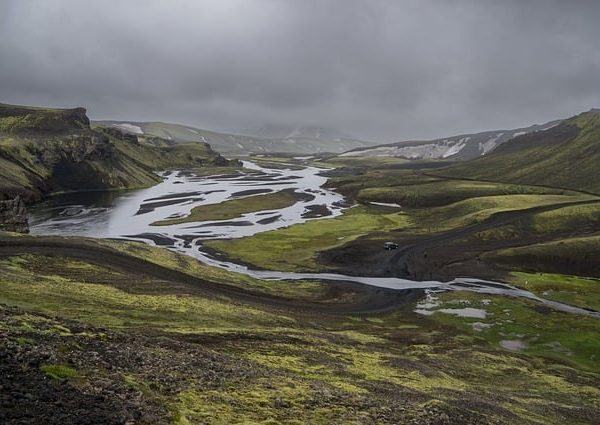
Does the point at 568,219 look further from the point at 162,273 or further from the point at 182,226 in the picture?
the point at 162,273

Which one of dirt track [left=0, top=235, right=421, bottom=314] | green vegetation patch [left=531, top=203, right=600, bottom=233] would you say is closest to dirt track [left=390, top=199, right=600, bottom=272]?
green vegetation patch [left=531, top=203, right=600, bottom=233]

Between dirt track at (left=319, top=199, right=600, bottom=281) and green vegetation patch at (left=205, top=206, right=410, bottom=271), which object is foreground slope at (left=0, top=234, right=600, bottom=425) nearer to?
dirt track at (left=319, top=199, right=600, bottom=281)

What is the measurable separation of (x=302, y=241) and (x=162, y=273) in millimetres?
62117

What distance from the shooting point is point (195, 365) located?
27703mm

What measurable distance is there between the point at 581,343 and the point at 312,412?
5666cm

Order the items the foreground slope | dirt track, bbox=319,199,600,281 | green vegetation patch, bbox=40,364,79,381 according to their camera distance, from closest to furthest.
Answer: green vegetation patch, bbox=40,364,79,381, the foreground slope, dirt track, bbox=319,199,600,281

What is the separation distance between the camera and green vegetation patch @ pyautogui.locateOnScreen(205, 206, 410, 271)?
107494 mm

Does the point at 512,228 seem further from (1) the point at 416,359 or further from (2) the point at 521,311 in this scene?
(1) the point at 416,359

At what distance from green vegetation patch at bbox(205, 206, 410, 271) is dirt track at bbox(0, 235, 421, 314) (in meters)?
27.0

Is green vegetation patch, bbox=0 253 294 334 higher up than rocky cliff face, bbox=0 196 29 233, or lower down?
lower down

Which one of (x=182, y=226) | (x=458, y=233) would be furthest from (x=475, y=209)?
(x=182, y=226)

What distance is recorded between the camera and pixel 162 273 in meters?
69.9

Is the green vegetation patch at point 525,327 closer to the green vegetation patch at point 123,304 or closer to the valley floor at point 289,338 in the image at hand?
the valley floor at point 289,338

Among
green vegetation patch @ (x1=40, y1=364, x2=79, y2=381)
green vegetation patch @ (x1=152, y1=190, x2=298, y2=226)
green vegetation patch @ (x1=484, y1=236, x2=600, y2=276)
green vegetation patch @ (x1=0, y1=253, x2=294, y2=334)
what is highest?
green vegetation patch @ (x1=152, y1=190, x2=298, y2=226)
